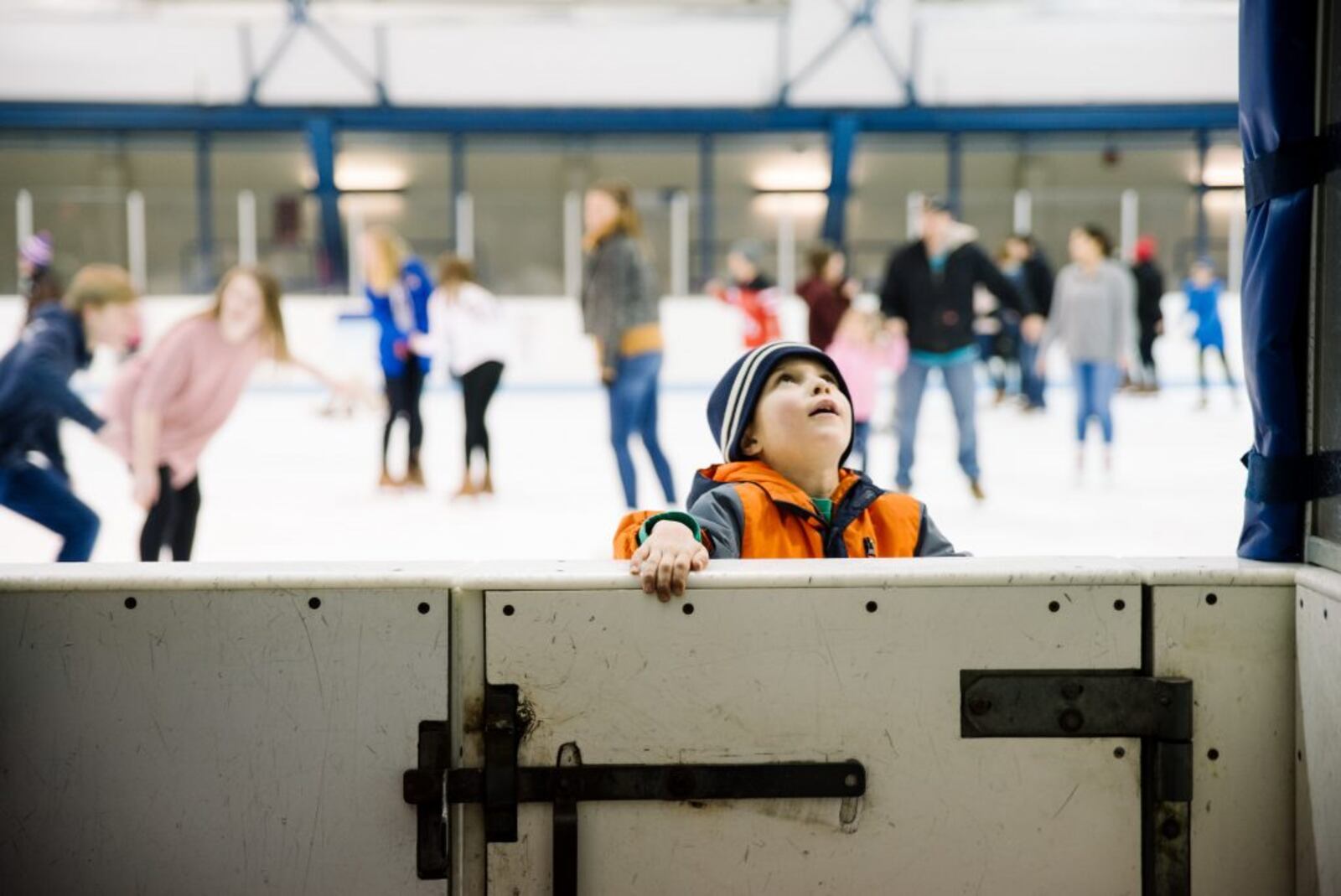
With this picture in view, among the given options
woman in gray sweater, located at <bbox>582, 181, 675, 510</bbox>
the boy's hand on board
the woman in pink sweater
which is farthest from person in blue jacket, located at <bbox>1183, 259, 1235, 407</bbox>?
the boy's hand on board

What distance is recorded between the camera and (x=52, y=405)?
4.20 metres

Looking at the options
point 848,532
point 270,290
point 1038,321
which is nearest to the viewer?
point 848,532

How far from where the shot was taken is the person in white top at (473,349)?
742 centimetres

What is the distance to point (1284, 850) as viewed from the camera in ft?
5.44

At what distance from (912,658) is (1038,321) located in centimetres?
719

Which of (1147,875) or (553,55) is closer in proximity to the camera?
(1147,875)

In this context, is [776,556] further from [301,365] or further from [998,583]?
[301,365]

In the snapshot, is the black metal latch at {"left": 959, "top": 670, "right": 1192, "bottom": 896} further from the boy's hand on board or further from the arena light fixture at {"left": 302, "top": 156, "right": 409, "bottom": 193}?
the arena light fixture at {"left": 302, "top": 156, "right": 409, "bottom": 193}

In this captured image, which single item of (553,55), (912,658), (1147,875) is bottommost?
(1147,875)

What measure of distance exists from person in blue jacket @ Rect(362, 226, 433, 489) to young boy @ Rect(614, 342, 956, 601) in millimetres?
5728

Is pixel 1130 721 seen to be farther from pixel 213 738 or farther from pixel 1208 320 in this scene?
pixel 1208 320

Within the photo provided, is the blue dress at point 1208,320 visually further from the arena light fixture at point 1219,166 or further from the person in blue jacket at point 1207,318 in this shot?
the arena light fixture at point 1219,166

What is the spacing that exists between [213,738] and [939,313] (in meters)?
5.80

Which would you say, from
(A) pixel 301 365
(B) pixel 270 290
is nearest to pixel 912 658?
(B) pixel 270 290
